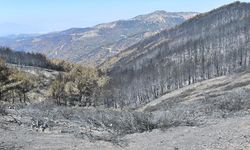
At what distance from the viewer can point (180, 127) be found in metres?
38.8

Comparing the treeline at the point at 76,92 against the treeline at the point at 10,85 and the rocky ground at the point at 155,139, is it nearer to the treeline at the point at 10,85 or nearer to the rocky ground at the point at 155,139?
the treeline at the point at 10,85

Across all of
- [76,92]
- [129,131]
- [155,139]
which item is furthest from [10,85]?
[155,139]

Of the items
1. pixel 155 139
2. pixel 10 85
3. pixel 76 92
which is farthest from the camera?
pixel 76 92

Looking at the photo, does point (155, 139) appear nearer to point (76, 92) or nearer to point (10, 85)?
point (10, 85)

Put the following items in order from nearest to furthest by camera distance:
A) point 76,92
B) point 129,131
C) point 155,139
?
point 155,139, point 129,131, point 76,92

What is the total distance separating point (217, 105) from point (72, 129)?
19855 mm

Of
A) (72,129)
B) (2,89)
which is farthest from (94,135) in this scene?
(2,89)

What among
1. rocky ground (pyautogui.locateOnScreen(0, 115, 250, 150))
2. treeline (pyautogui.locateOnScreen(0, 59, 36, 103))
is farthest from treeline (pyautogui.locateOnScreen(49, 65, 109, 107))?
rocky ground (pyautogui.locateOnScreen(0, 115, 250, 150))

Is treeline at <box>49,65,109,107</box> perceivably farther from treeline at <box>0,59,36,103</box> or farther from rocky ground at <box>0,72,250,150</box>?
rocky ground at <box>0,72,250,150</box>

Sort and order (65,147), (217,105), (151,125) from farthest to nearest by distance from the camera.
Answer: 1. (217,105)
2. (151,125)
3. (65,147)

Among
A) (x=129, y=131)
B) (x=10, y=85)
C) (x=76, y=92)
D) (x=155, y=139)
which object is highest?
(x=155, y=139)

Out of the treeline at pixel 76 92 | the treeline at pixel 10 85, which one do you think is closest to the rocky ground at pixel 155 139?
the treeline at pixel 10 85

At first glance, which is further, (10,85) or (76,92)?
(76,92)

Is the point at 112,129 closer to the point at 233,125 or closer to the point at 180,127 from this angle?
the point at 180,127
